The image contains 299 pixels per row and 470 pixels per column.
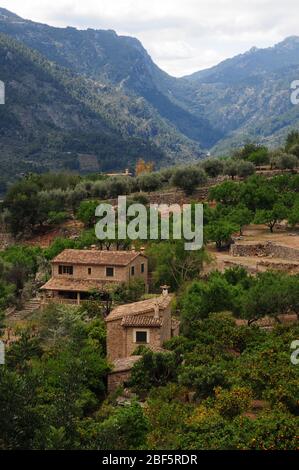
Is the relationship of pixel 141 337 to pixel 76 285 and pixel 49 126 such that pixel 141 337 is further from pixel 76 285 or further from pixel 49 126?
pixel 49 126

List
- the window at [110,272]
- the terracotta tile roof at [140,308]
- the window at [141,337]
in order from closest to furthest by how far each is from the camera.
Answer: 1. the window at [141,337]
2. the terracotta tile roof at [140,308]
3. the window at [110,272]

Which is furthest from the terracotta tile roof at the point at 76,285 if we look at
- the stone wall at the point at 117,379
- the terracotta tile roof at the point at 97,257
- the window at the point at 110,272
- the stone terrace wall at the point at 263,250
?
the stone wall at the point at 117,379

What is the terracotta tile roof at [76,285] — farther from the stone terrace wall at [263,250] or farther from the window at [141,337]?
the stone terrace wall at [263,250]

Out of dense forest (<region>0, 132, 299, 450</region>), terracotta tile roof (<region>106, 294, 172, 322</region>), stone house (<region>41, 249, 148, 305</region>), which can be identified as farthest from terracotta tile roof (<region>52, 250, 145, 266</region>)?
terracotta tile roof (<region>106, 294, 172, 322</region>)

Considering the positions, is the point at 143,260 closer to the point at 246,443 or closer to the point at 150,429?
the point at 150,429

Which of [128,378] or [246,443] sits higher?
[246,443]

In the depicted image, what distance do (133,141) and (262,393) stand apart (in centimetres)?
16642

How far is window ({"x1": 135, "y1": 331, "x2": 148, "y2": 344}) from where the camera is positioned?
27844 mm

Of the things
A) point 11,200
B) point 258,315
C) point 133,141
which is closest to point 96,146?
point 133,141

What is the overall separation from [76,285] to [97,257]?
1.97 metres

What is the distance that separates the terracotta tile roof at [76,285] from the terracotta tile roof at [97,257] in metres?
1.04

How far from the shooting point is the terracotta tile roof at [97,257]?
39062 mm

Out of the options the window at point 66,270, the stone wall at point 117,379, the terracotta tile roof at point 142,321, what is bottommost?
the stone wall at point 117,379

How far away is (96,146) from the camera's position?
173 m
